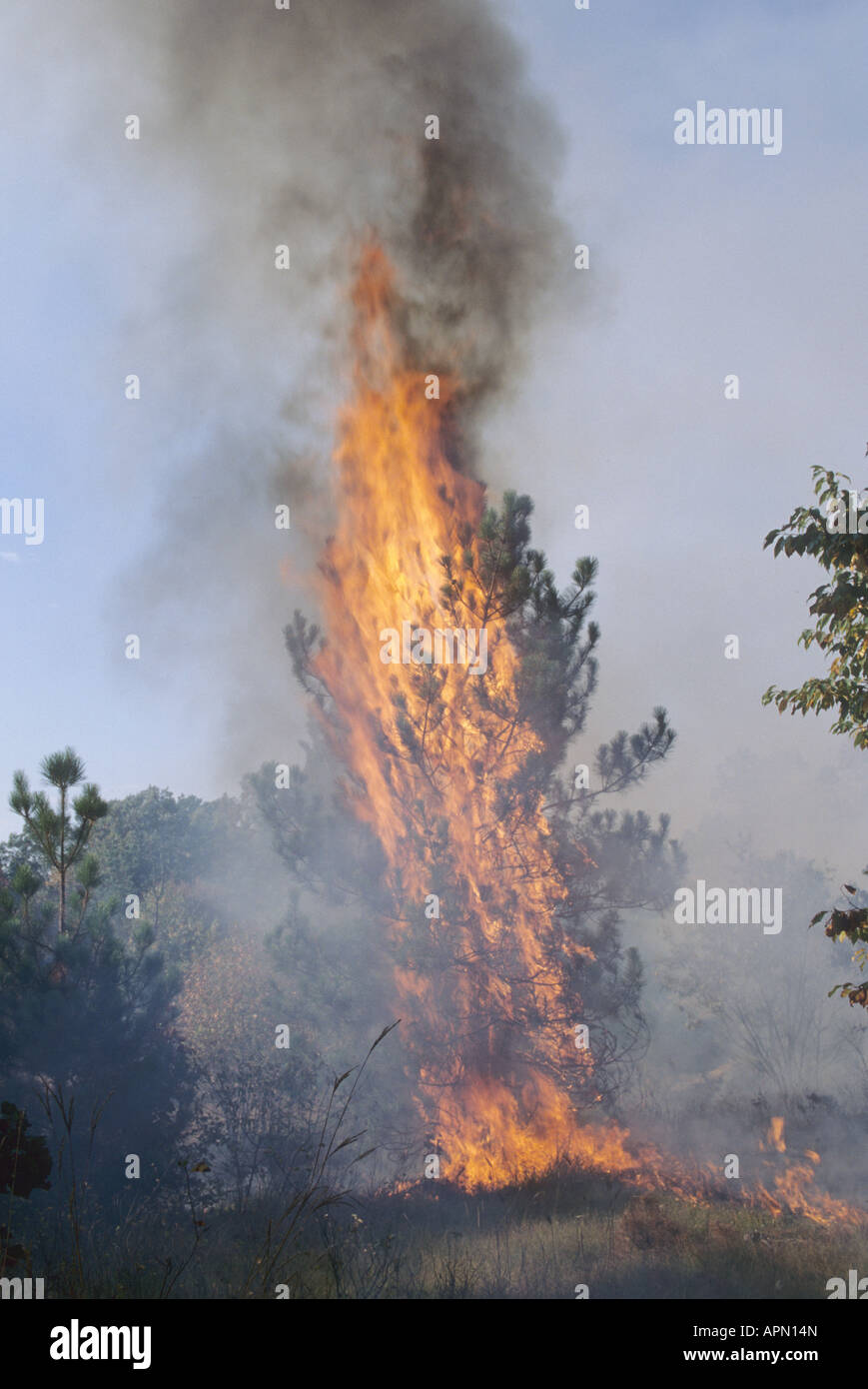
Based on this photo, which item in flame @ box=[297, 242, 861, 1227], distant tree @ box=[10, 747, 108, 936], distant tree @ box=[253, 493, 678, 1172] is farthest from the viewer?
distant tree @ box=[253, 493, 678, 1172]

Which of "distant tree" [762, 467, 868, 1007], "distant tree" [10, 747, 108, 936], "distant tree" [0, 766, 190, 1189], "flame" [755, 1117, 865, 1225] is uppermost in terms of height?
"distant tree" [762, 467, 868, 1007]

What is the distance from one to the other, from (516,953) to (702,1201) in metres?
4.56

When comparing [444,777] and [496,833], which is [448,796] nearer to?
[444,777]

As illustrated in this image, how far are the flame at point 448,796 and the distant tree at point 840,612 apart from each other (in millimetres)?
6307

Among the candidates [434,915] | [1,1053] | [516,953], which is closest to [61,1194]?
[1,1053]

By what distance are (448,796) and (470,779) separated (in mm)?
482

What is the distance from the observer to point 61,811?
36.5ft

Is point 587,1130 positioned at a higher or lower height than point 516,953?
lower

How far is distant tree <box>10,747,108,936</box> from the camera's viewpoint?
422 inches

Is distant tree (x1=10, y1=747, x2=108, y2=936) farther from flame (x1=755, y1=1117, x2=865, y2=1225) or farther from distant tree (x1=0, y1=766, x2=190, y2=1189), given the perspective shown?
flame (x1=755, y1=1117, x2=865, y2=1225)

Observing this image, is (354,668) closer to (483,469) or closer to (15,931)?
(483,469)

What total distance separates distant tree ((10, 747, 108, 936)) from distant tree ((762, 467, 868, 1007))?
8302 millimetres

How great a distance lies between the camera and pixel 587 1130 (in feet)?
45.8

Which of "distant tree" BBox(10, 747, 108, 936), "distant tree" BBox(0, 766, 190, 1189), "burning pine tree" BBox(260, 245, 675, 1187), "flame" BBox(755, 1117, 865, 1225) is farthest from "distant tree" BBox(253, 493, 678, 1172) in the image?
"distant tree" BBox(10, 747, 108, 936)
